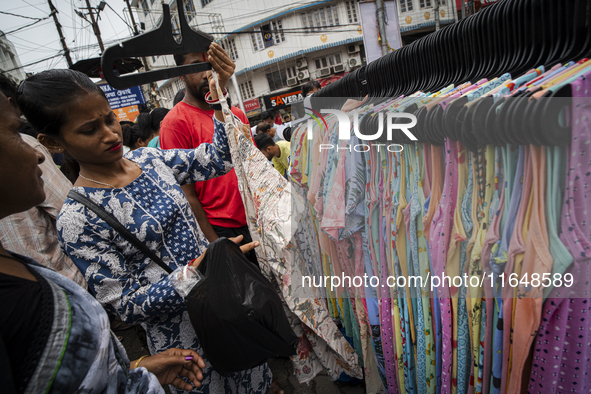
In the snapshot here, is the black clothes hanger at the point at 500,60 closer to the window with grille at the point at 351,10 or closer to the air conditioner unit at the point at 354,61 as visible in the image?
the air conditioner unit at the point at 354,61

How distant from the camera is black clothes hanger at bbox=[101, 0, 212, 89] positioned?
3.34 feet

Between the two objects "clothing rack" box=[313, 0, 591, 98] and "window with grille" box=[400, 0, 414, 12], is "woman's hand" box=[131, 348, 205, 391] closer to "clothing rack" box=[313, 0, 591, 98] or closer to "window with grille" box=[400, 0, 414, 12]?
"clothing rack" box=[313, 0, 591, 98]

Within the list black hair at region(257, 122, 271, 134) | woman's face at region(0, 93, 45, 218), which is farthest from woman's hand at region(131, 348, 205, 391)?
black hair at region(257, 122, 271, 134)

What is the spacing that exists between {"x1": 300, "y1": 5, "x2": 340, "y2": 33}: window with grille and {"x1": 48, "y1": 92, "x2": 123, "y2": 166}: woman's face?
70.9 ft

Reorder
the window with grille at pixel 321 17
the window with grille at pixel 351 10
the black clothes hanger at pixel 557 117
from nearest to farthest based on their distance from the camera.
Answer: the black clothes hanger at pixel 557 117
the window with grille at pixel 351 10
the window with grille at pixel 321 17

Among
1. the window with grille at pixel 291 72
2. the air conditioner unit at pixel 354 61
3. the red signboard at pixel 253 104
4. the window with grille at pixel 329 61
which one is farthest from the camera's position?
the window with grille at pixel 291 72

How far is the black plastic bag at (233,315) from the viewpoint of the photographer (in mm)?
1002

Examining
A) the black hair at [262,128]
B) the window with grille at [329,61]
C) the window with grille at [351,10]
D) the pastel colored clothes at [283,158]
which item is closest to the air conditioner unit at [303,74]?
the window with grille at [329,61]

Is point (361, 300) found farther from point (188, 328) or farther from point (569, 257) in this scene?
point (569, 257)

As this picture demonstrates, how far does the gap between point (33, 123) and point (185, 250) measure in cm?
66

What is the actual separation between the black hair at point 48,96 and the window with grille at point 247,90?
23.6m

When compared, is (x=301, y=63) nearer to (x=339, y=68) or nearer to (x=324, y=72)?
(x=324, y=72)

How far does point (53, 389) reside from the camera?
0.48 m

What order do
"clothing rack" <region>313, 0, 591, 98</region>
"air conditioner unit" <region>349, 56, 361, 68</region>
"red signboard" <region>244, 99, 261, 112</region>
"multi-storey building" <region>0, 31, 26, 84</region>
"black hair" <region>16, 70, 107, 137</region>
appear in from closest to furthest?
"clothing rack" <region>313, 0, 591, 98</region> < "black hair" <region>16, 70, 107, 137</region> < "multi-storey building" <region>0, 31, 26, 84</region> < "air conditioner unit" <region>349, 56, 361, 68</region> < "red signboard" <region>244, 99, 261, 112</region>
